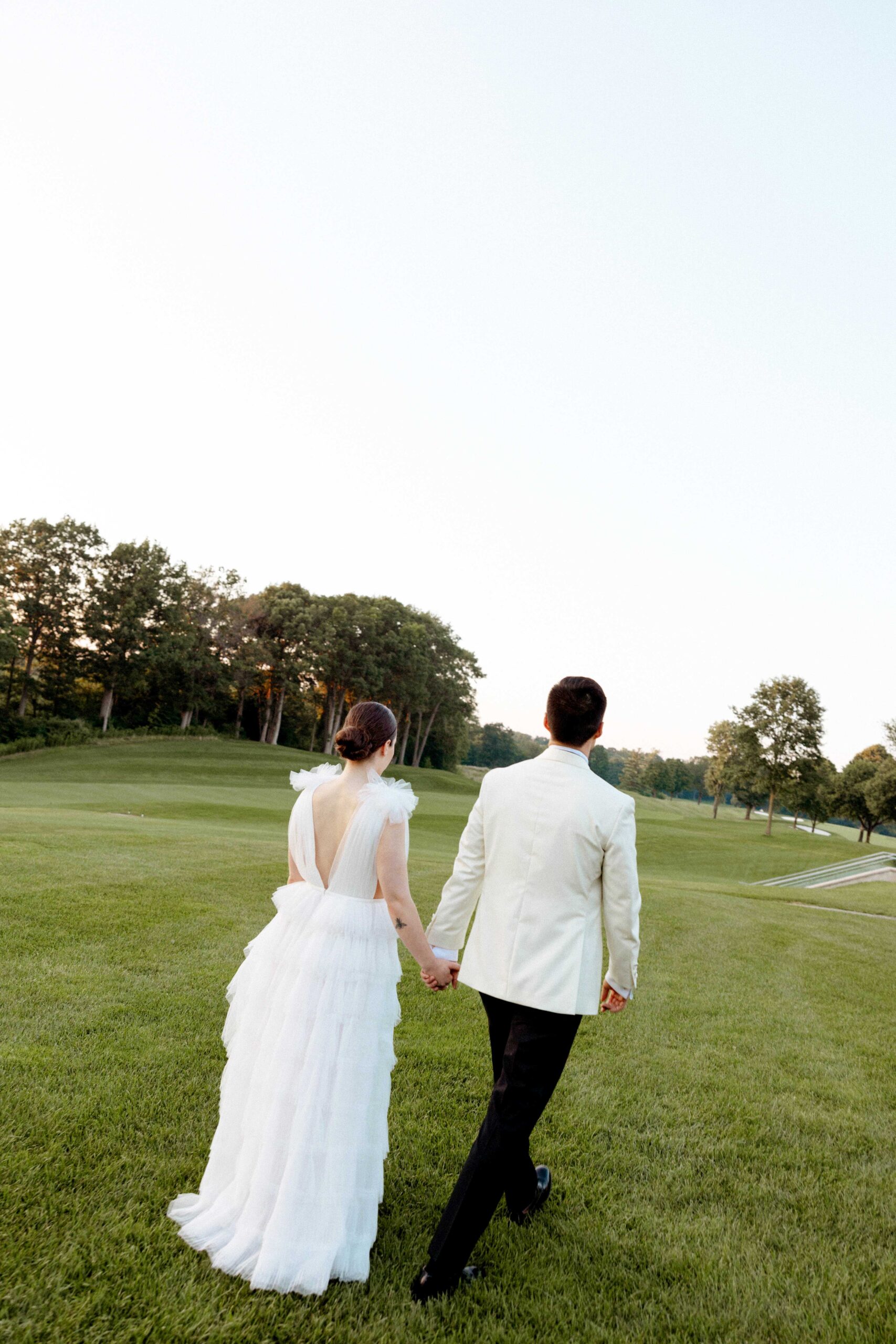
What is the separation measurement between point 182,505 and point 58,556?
13476 mm

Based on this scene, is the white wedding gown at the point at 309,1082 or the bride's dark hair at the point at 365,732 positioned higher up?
the bride's dark hair at the point at 365,732

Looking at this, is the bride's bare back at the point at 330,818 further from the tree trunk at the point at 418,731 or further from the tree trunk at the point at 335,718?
the tree trunk at the point at 418,731

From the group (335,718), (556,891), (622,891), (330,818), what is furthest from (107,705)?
(622,891)

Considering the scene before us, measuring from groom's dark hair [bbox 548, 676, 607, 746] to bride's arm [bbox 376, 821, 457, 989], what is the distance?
832mm

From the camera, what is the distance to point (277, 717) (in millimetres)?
61719

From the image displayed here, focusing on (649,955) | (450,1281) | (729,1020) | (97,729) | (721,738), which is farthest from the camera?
(721,738)

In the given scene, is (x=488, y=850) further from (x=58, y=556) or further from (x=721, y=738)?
(x=721, y=738)

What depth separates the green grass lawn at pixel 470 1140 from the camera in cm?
300

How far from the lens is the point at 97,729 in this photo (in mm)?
50500

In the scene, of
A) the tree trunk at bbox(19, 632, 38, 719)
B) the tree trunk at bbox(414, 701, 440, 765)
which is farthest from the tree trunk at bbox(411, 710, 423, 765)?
the tree trunk at bbox(19, 632, 38, 719)

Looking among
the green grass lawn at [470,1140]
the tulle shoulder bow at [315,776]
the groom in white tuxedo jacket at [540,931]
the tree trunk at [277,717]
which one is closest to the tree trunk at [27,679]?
the tree trunk at [277,717]

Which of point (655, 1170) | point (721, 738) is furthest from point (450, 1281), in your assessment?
point (721, 738)

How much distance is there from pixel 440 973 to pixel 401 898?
1.25ft

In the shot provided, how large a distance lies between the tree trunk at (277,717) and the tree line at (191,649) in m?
0.13
